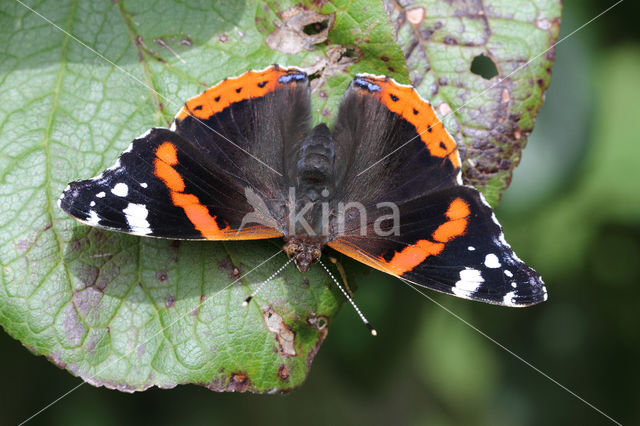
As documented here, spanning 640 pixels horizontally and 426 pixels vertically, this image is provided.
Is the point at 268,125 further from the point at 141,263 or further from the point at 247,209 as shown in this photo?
the point at 141,263

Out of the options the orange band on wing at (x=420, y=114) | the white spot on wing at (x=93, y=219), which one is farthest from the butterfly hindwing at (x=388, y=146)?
the white spot on wing at (x=93, y=219)

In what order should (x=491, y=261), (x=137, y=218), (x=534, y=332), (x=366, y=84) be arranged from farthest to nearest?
(x=534, y=332), (x=366, y=84), (x=491, y=261), (x=137, y=218)

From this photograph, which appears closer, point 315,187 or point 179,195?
point 179,195

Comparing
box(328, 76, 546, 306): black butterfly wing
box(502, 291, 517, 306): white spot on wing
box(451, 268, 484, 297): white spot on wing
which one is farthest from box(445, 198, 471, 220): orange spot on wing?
box(502, 291, 517, 306): white spot on wing

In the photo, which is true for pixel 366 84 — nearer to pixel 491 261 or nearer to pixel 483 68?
pixel 483 68

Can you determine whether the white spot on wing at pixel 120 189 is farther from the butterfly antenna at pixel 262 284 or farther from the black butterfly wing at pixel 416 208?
the black butterfly wing at pixel 416 208

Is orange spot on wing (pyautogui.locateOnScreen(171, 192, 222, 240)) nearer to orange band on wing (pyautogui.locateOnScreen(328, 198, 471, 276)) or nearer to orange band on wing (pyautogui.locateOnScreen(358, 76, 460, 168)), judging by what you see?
orange band on wing (pyautogui.locateOnScreen(328, 198, 471, 276))

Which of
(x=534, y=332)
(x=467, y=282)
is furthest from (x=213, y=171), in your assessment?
(x=534, y=332)
